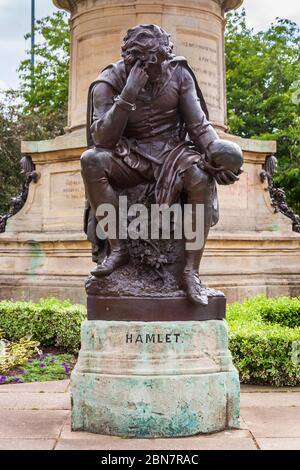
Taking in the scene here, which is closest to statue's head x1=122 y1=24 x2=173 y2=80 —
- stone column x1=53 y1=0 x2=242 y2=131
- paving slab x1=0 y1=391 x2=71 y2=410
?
paving slab x1=0 y1=391 x2=71 y2=410

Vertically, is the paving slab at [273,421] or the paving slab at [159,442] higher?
the paving slab at [273,421]

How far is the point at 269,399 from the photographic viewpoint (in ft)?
22.3

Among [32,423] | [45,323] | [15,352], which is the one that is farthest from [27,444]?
[45,323]

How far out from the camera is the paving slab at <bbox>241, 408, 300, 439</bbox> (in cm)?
535

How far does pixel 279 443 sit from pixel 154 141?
8.06 ft

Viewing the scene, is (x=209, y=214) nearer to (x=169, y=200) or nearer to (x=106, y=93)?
(x=169, y=200)

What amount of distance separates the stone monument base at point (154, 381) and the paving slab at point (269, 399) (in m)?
1.06

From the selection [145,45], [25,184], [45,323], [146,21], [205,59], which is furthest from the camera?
[25,184]

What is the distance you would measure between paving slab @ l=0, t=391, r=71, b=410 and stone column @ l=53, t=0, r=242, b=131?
8.04 metres

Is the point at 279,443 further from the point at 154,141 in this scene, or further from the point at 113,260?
the point at 154,141

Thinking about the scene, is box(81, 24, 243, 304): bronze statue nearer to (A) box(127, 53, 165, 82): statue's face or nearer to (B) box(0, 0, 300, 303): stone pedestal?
(A) box(127, 53, 165, 82): statue's face

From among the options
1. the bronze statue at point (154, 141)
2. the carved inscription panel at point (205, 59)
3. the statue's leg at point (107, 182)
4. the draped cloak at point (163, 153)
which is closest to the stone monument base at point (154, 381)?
the bronze statue at point (154, 141)

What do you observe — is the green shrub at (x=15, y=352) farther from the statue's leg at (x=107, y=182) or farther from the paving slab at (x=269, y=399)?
the statue's leg at (x=107, y=182)

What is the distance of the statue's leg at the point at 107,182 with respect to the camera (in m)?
5.60
